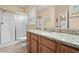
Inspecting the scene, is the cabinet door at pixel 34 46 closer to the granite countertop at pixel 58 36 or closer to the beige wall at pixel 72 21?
the granite countertop at pixel 58 36

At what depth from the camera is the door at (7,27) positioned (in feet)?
4.42

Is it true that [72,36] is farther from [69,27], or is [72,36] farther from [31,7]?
[31,7]

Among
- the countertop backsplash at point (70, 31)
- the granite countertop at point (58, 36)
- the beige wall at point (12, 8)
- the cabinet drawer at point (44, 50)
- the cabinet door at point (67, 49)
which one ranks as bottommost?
the cabinet drawer at point (44, 50)

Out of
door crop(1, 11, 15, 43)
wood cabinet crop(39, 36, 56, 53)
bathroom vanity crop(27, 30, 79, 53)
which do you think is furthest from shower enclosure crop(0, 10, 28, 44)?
wood cabinet crop(39, 36, 56, 53)

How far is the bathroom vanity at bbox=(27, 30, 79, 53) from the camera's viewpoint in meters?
1.10

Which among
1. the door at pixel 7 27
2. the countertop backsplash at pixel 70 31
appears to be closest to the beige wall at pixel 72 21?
the countertop backsplash at pixel 70 31

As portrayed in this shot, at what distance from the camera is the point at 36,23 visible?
55.6 inches

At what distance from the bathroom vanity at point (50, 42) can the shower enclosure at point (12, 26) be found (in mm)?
125

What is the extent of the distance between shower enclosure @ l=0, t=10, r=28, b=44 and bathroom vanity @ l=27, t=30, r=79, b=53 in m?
0.13

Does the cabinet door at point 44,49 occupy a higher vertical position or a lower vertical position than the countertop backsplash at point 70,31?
lower

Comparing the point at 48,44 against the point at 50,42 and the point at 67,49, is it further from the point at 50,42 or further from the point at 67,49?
the point at 67,49

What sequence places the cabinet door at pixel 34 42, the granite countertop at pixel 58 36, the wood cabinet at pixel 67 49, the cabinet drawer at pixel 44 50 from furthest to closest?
the cabinet door at pixel 34 42
the cabinet drawer at pixel 44 50
the granite countertop at pixel 58 36
the wood cabinet at pixel 67 49

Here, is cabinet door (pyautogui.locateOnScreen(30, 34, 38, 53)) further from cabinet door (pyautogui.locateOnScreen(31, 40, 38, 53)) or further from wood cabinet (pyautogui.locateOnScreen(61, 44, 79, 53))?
wood cabinet (pyautogui.locateOnScreen(61, 44, 79, 53))
